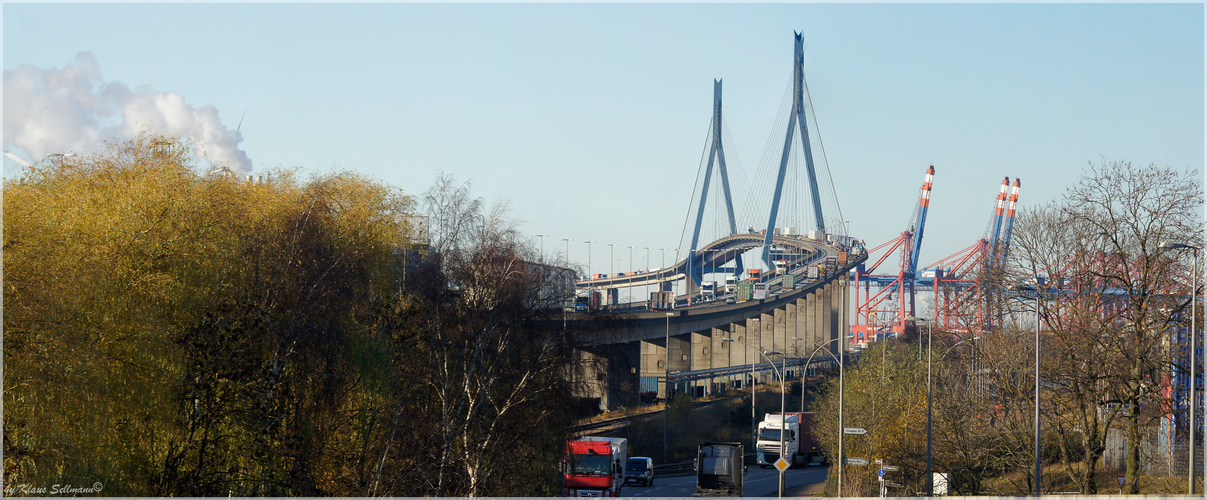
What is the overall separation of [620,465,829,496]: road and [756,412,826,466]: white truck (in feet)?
2.05

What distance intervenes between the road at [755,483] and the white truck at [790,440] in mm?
625

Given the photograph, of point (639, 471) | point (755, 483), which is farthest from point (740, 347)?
point (639, 471)

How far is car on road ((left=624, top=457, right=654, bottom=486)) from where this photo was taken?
39031mm

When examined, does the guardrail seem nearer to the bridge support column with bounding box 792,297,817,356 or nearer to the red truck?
the red truck

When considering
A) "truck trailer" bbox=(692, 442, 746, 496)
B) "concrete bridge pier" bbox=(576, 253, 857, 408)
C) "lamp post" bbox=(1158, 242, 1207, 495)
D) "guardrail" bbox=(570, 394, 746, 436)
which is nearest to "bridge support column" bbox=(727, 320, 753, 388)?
"concrete bridge pier" bbox=(576, 253, 857, 408)

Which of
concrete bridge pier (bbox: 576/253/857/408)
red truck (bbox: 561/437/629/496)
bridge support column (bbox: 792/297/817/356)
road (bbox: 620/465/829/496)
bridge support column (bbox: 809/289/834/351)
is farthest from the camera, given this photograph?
bridge support column (bbox: 809/289/834/351)

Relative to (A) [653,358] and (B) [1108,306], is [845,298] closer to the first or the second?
(A) [653,358]

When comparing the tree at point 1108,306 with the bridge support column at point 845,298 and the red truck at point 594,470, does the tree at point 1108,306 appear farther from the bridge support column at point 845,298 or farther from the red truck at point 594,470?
the bridge support column at point 845,298

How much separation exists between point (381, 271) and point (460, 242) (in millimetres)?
2101

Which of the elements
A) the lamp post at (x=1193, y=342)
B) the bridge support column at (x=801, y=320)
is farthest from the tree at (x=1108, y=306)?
the bridge support column at (x=801, y=320)

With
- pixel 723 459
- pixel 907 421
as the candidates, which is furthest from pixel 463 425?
pixel 907 421

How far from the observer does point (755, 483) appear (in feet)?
133

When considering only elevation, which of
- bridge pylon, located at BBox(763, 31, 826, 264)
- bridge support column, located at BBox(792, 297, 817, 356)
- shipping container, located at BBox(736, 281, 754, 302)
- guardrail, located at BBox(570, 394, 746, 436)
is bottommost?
guardrail, located at BBox(570, 394, 746, 436)

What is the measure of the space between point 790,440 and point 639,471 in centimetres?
1015
